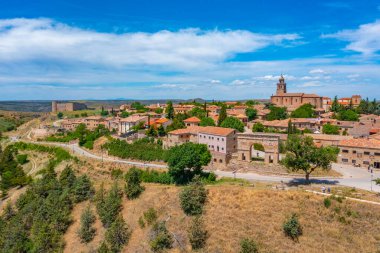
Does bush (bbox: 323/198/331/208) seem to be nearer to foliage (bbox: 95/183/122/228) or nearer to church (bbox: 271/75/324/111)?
foliage (bbox: 95/183/122/228)

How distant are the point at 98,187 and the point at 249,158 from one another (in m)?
24.6

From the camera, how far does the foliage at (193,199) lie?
3397 cm

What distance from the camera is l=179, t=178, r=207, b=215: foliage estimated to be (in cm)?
3397

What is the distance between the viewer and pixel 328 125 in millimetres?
73250

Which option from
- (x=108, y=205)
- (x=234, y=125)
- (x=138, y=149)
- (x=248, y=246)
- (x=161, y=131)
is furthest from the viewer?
(x=161, y=131)

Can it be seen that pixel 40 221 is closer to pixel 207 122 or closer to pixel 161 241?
pixel 161 241

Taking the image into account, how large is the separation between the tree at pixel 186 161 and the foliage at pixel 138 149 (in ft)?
34.9

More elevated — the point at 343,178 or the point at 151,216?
the point at 343,178

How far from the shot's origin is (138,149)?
6438 cm

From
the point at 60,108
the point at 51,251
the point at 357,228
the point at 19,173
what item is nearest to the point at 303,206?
the point at 357,228

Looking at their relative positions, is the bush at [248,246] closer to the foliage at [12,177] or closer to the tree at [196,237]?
the tree at [196,237]

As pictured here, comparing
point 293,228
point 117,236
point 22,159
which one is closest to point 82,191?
point 117,236

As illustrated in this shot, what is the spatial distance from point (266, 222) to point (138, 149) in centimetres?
3893

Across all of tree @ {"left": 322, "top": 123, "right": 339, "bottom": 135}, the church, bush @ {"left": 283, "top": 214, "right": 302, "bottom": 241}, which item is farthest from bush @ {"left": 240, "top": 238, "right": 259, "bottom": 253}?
the church
